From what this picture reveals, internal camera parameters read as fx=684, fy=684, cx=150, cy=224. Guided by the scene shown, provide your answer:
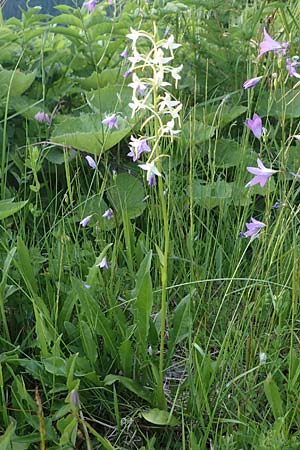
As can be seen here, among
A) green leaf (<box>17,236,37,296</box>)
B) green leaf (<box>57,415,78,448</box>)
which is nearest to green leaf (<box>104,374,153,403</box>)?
green leaf (<box>57,415,78,448</box>)

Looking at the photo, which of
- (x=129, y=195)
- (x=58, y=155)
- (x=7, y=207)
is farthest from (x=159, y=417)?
(x=58, y=155)

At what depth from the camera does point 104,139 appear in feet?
5.31

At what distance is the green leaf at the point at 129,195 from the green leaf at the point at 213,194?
141 mm

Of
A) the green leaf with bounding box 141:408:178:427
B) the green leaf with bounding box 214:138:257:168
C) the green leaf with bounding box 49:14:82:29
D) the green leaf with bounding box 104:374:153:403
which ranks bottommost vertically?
the green leaf with bounding box 141:408:178:427

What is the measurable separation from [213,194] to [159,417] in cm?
63

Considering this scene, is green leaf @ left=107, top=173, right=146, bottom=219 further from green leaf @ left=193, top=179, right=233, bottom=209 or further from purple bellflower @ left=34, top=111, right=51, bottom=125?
purple bellflower @ left=34, top=111, right=51, bottom=125

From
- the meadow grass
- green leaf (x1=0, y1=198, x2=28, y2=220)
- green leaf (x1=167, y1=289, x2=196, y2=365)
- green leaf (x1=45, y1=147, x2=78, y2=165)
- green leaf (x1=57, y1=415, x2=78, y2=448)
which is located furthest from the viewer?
green leaf (x1=45, y1=147, x2=78, y2=165)

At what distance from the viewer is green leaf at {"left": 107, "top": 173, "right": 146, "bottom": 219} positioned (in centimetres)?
169

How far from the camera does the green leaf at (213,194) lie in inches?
62.9

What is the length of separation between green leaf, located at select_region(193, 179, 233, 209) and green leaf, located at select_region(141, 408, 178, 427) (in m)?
0.56

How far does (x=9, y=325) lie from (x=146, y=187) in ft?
1.67

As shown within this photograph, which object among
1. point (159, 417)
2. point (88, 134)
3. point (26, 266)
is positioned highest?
point (88, 134)

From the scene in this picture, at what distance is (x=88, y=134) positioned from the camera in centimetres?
163

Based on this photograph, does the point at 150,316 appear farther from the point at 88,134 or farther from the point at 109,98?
the point at 109,98
